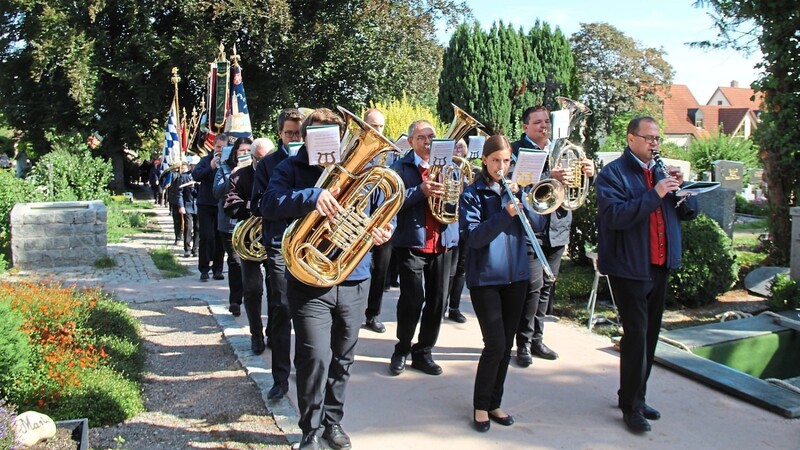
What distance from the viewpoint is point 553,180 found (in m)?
4.37

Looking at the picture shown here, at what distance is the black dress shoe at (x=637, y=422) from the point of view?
396 cm

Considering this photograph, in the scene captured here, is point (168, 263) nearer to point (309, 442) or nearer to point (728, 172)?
point (309, 442)

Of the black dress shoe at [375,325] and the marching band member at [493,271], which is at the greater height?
the marching band member at [493,271]

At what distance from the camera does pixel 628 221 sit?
3.84 meters

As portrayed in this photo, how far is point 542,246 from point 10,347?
392 centimetres

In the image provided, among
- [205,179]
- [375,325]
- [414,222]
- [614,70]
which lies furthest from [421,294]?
[614,70]

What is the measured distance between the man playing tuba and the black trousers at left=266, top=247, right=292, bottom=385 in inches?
75.2

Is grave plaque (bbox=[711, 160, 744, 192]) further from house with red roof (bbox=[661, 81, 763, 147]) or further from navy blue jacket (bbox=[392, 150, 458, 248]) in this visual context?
house with red roof (bbox=[661, 81, 763, 147])

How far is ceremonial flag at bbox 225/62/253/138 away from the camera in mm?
8539

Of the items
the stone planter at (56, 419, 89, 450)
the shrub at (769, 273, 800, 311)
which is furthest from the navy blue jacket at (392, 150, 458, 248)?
the shrub at (769, 273, 800, 311)

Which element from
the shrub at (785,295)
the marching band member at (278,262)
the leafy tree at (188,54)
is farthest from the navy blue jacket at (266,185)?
the leafy tree at (188,54)

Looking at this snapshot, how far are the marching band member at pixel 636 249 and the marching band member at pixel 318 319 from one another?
1457mm

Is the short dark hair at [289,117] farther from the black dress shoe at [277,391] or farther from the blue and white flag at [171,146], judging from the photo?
the blue and white flag at [171,146]

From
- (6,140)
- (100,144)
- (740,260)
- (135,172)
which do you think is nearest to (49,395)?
(740,260)
